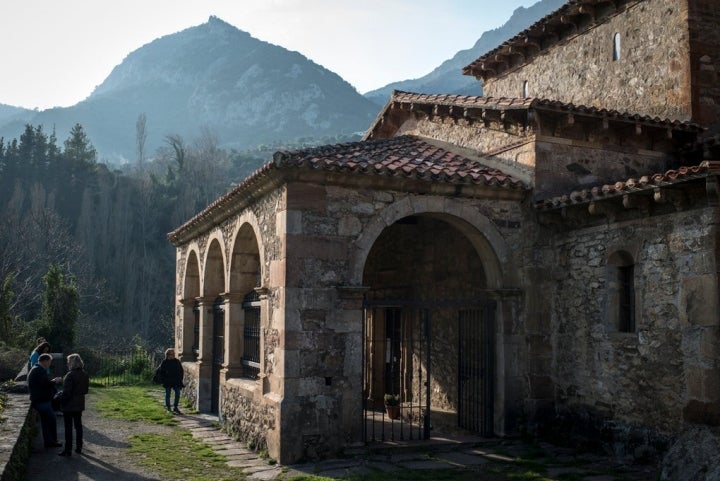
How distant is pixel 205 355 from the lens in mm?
13133

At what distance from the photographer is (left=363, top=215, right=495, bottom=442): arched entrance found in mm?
9508

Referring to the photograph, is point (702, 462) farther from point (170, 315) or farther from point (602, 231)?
point (170, 315)

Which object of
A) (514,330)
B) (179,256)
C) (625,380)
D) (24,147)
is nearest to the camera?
(625,380)

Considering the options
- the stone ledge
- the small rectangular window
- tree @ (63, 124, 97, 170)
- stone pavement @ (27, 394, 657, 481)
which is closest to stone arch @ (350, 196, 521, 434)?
stone pavement @ (27, 394, 657, 481)

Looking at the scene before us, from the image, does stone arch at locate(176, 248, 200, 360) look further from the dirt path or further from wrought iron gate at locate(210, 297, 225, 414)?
the dirt path

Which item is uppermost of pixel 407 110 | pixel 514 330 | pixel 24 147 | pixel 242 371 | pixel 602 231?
pixel 24 147

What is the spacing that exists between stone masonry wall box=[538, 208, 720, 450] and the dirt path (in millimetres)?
5387

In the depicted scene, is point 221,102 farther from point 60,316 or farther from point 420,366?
point 420,366

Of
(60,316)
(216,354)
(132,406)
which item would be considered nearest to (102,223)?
(60,316)

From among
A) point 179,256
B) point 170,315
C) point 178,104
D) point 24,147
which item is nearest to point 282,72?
point 178,104

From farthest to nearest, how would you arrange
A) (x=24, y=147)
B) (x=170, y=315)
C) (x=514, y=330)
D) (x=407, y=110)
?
(x=24, y=147) → (x=170, y=315) → (x=407, y=110) → (x=514, y=330)

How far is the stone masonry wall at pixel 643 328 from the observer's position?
717 cm

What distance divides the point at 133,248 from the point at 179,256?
2554 cm

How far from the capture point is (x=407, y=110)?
12.2 m
